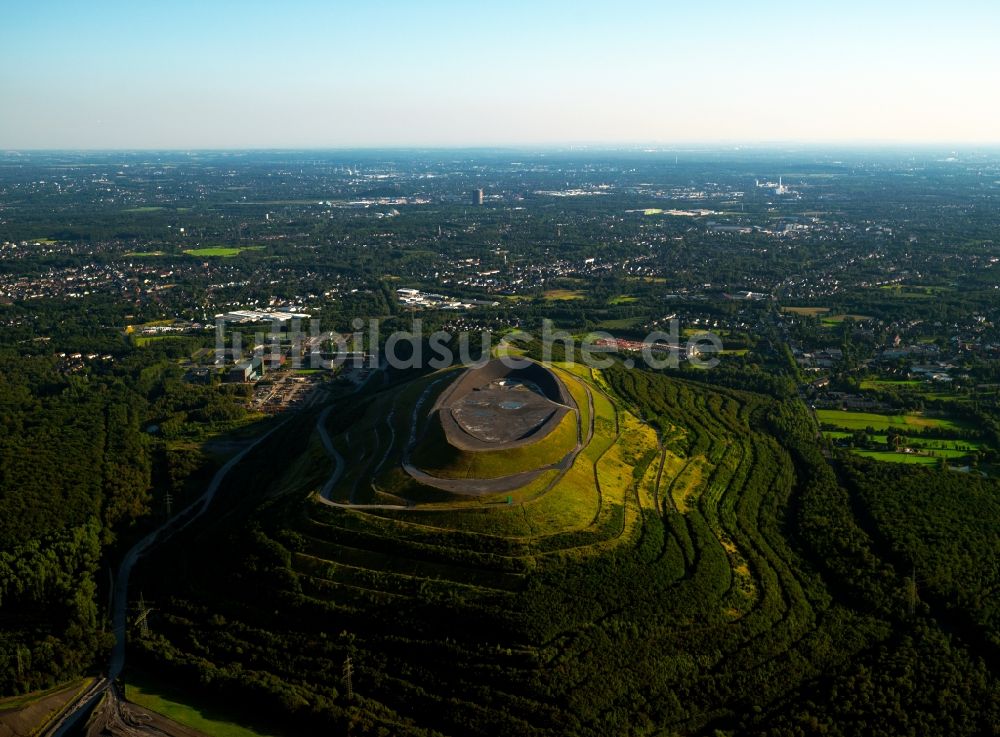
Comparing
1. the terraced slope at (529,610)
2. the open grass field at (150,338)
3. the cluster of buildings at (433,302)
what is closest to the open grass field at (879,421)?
the terraced slope at (529,610)

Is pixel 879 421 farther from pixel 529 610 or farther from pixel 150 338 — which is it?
pixel 150 338

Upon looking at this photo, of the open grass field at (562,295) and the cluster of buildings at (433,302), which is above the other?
the open grass field at (562,295)

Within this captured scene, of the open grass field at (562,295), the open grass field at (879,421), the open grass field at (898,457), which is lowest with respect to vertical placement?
the open grass field at (562,295)

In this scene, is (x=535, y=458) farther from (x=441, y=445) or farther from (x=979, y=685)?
(x=979, y=685)

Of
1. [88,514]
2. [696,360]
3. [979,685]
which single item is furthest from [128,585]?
[696,360]

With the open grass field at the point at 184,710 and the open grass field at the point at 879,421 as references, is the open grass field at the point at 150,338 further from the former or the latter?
the open grass field at the point at 879,421

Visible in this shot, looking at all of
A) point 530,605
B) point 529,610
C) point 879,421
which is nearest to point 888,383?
point 879,421
